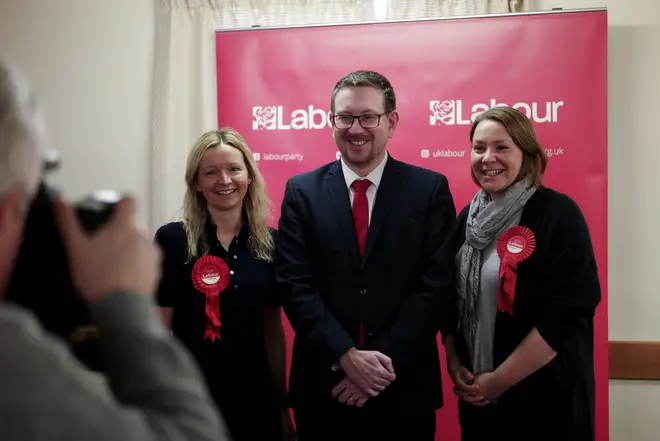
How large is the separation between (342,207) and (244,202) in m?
0.31

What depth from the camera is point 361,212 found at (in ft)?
6.32

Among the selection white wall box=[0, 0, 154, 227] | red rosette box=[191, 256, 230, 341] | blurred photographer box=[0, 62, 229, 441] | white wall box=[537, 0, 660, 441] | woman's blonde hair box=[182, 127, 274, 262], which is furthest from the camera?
white wall box=[537, 0, 660, 441]

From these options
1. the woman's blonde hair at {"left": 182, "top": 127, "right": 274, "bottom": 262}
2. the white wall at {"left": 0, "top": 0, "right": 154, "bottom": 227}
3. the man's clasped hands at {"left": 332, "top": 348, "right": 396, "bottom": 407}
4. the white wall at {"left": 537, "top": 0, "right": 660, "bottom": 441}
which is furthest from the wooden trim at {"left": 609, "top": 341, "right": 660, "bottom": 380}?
the white wall at {"left": 0, "top": 0, "right": 154, "bottom": 227}

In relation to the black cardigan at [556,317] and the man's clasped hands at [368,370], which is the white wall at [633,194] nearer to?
the black cardigan at [556,317]

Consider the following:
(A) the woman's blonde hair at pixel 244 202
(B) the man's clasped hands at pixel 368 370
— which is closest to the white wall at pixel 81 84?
(A) the woman's blonde hair at pixel 244 202

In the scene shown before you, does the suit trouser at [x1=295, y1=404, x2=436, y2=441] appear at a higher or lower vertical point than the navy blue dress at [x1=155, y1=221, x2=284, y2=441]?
lower

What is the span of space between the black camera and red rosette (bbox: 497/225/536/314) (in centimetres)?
156

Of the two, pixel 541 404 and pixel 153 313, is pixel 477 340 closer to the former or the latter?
pixel 541 404

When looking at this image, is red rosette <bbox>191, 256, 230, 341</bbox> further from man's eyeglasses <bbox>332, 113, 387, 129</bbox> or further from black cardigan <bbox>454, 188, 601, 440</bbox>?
black cardigan <bbox>454, 188, 601, 440</bbox>

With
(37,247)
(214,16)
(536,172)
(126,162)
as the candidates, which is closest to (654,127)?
(536,172)

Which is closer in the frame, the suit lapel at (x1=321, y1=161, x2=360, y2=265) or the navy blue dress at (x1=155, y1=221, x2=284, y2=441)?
the navy blue dress at (x1=155, y1=221, x2=284, y2=441)

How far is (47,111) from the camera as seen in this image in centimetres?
53

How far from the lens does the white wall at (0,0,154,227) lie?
22.4 inches

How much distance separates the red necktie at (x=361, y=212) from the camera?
1.90m
